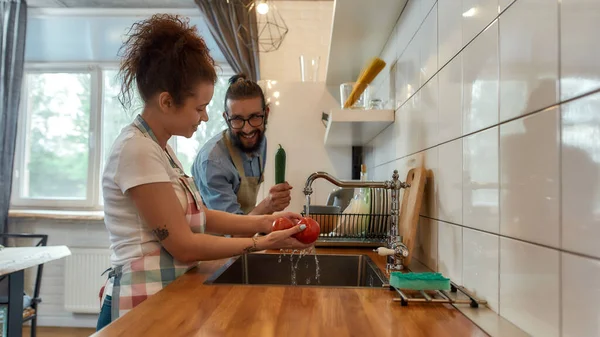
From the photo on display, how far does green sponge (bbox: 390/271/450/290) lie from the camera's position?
76 centimetres

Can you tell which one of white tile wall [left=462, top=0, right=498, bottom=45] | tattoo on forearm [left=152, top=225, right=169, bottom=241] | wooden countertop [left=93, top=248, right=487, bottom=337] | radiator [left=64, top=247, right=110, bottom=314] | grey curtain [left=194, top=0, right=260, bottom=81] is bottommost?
radiator [left=64, top=247, right=110, bottom=314]

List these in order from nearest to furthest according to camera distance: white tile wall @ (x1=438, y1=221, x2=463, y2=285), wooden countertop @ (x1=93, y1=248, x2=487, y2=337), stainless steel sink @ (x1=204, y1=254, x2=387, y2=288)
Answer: wooden countertop @ (x1=93, y1=248, x2=487, y2=337)
white tile wall @ (x1=438, y1=221, x2=463, y2=285)
stainless steel sink @ (x1=204, y1=254, x2=387, y2=288)

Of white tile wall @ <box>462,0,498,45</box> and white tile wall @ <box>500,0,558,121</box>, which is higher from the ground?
white tile wall @ <box>462,0,498,45</box>

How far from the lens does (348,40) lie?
161 cm

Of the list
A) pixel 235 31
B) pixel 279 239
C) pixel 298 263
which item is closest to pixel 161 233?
pixel 279 239

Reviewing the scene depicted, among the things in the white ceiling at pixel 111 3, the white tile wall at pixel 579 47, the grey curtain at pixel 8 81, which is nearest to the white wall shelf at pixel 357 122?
the white tile wall at pixel 579 47

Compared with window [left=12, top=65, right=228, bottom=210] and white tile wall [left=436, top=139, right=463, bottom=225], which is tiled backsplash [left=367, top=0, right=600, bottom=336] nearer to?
white tile wall [left=436, top=139, right=463, bottom=225]

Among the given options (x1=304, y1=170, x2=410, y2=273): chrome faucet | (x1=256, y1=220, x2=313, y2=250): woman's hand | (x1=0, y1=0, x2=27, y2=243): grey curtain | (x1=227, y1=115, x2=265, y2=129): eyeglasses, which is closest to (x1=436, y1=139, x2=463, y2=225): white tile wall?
(x1=304, y1=170, x2=410, y2=273): chrome faucet

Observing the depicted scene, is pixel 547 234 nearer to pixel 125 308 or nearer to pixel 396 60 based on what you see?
pixel 125 308

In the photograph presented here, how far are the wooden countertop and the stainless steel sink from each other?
413mm

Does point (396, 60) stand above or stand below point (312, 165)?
above

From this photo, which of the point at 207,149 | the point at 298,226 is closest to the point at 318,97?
the point at 207,149

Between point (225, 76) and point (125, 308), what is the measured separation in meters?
2.48

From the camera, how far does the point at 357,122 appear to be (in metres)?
1.53
